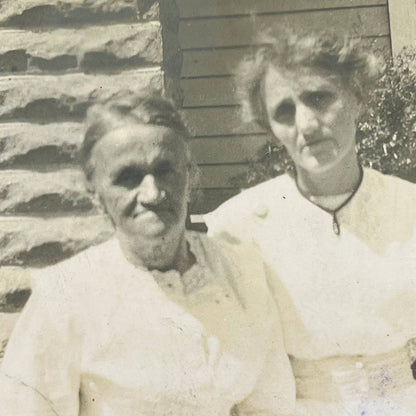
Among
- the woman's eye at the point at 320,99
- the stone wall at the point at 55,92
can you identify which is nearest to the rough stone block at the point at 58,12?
the stone wall at the point at 55,92

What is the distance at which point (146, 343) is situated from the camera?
1438mm

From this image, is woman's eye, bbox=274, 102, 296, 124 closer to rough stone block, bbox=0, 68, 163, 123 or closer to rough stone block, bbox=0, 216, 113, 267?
rough stone block, bbox=0, 68, 163, 123

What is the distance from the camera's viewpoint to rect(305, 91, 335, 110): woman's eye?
1.49m

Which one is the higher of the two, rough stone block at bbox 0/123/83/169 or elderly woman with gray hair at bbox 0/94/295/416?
rough stone block at bbox 0/123/83/169

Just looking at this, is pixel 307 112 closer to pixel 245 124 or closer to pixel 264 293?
pixel 245 124

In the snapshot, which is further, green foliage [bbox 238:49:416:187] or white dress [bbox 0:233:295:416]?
green foliage [bbox 238:49:416:187]

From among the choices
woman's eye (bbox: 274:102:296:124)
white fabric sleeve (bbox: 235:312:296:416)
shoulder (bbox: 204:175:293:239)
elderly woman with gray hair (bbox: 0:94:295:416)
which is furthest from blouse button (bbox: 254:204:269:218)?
white fabric sleeve (bbox: 235:312:296:416)

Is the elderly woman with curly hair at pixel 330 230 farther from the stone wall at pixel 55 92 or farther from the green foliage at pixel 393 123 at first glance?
the stone wall at pixel 55 92

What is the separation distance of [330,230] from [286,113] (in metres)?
0.31

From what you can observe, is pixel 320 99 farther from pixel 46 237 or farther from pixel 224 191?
pixel 46 237

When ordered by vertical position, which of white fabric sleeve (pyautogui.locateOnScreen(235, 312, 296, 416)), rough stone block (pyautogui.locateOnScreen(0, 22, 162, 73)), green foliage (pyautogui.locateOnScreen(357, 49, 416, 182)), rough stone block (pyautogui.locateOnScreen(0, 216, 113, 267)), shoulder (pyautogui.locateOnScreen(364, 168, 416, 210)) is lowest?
white fabric sleeve (pyautogui.locateOnScreen(235, 312, 296, 416))

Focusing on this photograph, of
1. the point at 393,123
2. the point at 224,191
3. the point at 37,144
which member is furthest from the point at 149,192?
the point at 393,123

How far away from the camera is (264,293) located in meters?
1.50

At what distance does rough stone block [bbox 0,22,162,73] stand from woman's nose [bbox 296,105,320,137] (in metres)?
0.38
